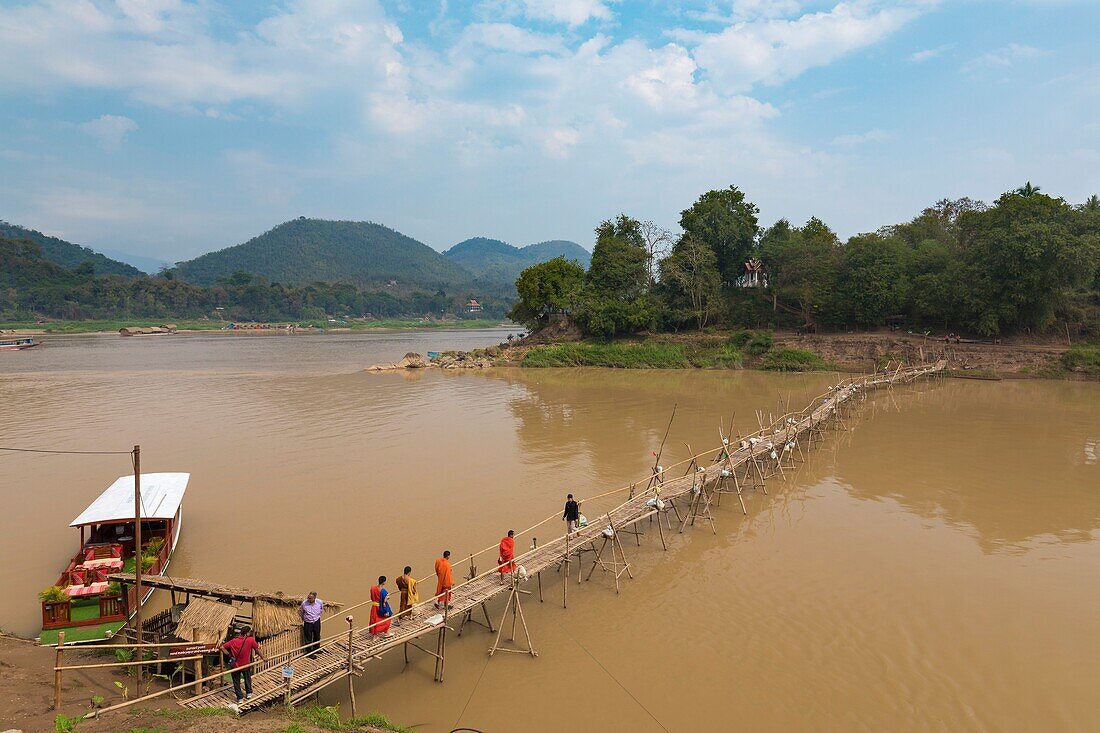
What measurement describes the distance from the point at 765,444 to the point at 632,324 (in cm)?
3463

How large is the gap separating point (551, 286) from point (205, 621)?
51.1 metres

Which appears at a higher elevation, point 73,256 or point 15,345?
point 73,256

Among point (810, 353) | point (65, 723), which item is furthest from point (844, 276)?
point (65, 723)

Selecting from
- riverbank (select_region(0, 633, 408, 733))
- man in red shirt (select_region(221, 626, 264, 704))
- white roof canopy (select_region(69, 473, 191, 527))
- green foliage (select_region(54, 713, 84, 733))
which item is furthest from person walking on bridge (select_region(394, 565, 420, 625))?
white roof canopy (select_region(69, 473, 191, 527))

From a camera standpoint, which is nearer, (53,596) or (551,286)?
(53,596)

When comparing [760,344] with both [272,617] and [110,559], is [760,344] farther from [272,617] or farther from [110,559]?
[110,559]

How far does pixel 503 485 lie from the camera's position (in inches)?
743

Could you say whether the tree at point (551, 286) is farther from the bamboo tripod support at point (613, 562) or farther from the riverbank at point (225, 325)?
the riverbank at point (225, 325)

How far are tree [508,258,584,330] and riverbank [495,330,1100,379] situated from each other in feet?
12.7

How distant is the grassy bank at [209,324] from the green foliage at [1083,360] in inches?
3753

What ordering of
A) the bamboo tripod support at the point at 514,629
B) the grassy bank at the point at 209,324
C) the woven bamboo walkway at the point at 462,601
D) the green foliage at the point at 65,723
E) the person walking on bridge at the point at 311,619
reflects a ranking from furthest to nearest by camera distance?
the grassy bank at the point at 209,324, the bamboo tripod support at the point at 514,629, the person walking on bridge at the point at 311,619, the woven bamboo walkway at the point at 462,601, the green foliage at the point at 65,723

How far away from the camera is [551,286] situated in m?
58.6

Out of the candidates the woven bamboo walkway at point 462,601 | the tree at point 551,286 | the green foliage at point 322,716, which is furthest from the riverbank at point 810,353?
the green foliage at point 322,716

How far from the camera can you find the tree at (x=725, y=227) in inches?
2213
